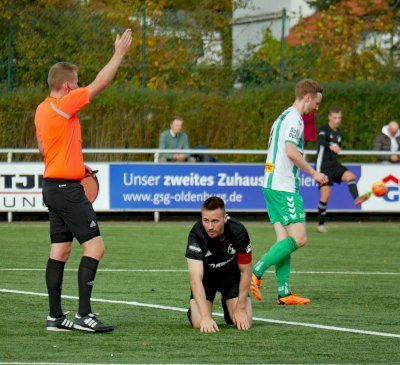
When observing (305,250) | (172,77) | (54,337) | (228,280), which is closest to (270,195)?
(228,280)

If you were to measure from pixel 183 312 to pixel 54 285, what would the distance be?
148 centimetres

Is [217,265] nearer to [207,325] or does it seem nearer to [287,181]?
[207,325]

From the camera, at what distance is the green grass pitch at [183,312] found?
866 cm

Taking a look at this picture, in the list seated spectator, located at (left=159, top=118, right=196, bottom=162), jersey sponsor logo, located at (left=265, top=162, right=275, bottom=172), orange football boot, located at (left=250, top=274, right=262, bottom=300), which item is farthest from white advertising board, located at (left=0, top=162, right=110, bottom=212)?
orange football boot, located at (left=250, top=274, right=262, bottom=300)

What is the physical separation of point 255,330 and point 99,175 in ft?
42.4

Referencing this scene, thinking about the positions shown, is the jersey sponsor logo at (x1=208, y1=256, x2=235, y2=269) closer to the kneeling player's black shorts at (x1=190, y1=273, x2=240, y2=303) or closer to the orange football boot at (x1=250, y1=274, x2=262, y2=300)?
the kneeling player's black shorts at (x1=190, y1=273, x2=240, y2=303)

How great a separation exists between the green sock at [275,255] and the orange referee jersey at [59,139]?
8.36 ft

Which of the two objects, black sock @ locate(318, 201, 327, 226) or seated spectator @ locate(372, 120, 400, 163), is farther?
seated spectator @ locate(372, 120, 400, 163)

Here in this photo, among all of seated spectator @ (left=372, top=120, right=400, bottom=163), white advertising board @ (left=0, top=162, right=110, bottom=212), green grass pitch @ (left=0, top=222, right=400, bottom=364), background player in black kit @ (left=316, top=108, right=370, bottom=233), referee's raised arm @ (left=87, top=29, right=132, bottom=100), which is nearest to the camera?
green grass pitch @ (left=0, top=222, right=400, bottom=364)

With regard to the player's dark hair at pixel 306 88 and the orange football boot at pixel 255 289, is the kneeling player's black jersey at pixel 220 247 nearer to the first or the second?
the orange football boot at pixel 255 289

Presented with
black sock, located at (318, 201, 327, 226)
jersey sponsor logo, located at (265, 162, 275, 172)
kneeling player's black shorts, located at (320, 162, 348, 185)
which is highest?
jersey sponsor logo, located at (265, 162, 275, 172)

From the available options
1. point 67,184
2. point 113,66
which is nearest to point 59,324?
point 67,184

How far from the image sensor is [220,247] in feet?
32.0

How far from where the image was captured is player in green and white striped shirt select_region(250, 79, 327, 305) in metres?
11.8
